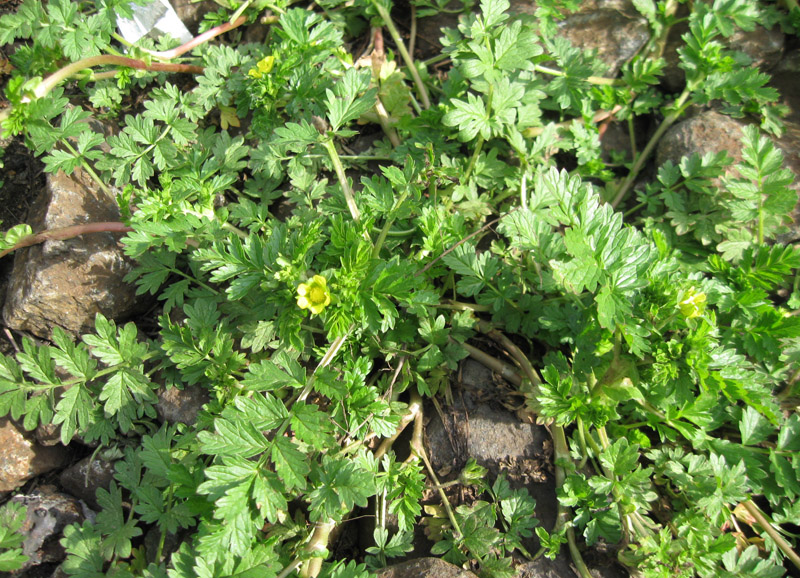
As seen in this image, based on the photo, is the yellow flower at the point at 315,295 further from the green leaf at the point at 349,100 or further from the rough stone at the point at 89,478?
the rough stone at the point at 89,478

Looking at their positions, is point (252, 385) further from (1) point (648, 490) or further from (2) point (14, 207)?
(2) point (14, 207)

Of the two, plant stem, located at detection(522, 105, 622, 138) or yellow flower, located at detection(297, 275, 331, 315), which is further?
plant stem, located at detection(522, 105, 622, 138)

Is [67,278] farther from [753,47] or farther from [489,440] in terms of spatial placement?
[753,47]

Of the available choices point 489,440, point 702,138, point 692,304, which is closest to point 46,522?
point 489,440

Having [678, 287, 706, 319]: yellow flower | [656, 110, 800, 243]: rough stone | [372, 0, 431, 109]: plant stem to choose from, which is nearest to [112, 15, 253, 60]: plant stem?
[372, 0, 431, 109]: plant stem

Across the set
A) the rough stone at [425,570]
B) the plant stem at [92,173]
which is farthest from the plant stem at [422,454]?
the plant stem at [92,173]

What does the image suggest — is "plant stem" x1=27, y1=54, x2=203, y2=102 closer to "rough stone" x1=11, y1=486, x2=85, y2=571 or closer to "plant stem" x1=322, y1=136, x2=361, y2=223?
"plant stem" x1=322, y1=136, x2=361, y2=223

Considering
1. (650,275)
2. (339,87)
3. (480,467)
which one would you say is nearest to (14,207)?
(339,87)
